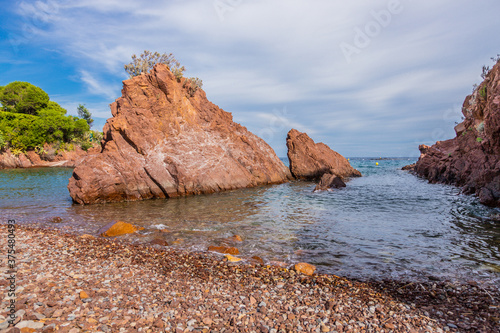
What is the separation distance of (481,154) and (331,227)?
55.0 ft

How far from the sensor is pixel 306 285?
6.56m

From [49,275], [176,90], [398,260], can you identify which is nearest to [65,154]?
[176,90]

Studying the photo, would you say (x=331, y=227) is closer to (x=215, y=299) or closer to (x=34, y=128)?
(x=215, y=299)

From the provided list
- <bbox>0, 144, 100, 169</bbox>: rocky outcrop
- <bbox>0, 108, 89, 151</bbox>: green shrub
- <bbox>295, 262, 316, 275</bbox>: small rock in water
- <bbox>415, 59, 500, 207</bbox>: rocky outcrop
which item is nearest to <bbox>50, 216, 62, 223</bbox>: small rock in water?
<bbox>295, 262, 316, 275</bbox>: small rock in water

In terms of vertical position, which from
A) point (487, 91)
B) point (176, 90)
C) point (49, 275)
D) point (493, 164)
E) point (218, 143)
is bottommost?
point (49, 275)

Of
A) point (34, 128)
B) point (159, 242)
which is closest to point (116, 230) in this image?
point (159, 242)

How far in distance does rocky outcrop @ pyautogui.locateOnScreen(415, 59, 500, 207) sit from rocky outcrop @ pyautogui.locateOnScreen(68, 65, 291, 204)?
19.8 m

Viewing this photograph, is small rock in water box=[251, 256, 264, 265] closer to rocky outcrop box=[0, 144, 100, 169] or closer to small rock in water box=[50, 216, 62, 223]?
small rock in water box=[50, 216, 62, 223]

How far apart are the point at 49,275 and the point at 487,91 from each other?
27558 mm

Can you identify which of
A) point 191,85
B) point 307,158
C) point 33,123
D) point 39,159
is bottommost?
point 307,158

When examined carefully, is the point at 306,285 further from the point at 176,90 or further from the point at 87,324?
the point at 176,90

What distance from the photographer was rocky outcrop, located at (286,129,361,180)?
135ft

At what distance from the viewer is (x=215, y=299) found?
564cm

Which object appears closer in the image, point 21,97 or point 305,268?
point 305,268
